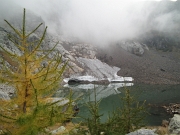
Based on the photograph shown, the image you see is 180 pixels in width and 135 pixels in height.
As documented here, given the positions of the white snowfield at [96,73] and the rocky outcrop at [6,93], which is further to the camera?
the white snowfield at [96,73]

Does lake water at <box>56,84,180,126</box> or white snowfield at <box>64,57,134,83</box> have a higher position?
white snowfield at <box>64,57,134,83</box>

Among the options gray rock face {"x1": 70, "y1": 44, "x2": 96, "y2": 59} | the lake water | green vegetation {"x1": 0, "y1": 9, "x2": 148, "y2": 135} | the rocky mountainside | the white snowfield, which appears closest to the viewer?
green vegetation {"x1": 0, "y1": 9, "x2": 148, "y2": 135}

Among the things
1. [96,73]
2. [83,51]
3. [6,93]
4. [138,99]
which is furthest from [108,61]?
[6,93]

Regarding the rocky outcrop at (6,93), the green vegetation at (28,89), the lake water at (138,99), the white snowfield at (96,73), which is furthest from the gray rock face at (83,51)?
the green vegetation at (28,89)

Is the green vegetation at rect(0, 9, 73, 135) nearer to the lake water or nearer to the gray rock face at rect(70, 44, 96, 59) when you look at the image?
the lake water

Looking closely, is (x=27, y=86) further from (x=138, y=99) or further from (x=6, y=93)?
(x=138, y=99)

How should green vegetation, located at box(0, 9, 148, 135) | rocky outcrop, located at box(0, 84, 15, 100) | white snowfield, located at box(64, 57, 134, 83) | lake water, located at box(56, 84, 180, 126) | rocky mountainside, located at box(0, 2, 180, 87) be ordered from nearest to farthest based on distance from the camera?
green vegetation, located at box(0, 9, 148, 135)
rocky outcrop, located at box(0, 84, 15, 100)
lake water, located at box(56, 84, 180, 126)
white snowfield, located at box(64, 57, 134, 83)
rocky mountainside, located at box(0, 2, 180, 87)

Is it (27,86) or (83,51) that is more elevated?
(83,51)

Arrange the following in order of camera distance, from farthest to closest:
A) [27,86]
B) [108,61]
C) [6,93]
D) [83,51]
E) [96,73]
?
[108,61] → [83,51] → [96,73] → [6,93] → [27,86]

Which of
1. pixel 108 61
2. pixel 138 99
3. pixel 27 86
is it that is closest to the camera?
pixel 27 86

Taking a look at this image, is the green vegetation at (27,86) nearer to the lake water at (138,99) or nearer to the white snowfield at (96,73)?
the lake water at (138,99)

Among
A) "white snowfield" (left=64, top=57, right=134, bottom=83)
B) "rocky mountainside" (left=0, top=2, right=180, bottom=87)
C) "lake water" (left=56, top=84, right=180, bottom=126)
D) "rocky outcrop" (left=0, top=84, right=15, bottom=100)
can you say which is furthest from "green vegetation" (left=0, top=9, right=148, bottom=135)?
"rocky mountainside" (left=0, top=2, right=180, bottom=87)

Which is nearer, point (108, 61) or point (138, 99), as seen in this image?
point (138, 99)

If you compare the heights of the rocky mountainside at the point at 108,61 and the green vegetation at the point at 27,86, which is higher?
the rocky mountainside at the point at 108,61
